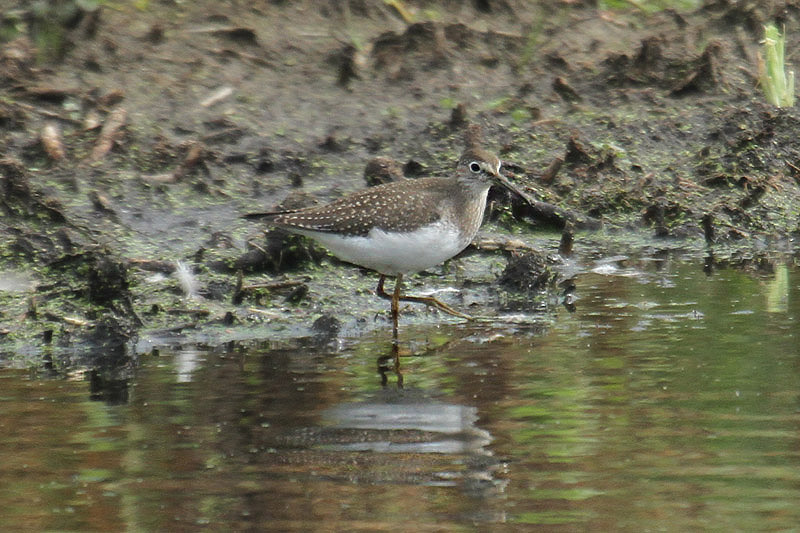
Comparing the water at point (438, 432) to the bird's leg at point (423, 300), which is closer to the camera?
the water at point (438, 432)

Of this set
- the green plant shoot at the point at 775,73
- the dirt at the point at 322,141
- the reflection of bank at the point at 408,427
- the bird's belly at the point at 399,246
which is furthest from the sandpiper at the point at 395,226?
the green plant shoot at the point at 775,73

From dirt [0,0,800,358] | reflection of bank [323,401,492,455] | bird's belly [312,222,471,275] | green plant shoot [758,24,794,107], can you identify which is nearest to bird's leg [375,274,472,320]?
dirt [0,0,800,358]

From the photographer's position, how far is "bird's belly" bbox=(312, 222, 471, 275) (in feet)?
27.4

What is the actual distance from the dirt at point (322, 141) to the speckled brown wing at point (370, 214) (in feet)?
1.79

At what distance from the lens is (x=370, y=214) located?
8.48 meters

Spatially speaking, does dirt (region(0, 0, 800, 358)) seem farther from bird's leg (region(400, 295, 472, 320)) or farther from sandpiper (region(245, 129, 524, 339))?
sandpiper (region(245, 129, 524, 339))

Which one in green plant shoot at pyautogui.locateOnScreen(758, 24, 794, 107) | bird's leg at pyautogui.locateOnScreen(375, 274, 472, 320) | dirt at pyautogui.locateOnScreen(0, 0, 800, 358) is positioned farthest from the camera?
green plant shoot at pyautogui.locateOnScreen(758, 24, 794, 107)

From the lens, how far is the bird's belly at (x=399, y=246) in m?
8.35

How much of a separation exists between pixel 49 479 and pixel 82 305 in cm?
295

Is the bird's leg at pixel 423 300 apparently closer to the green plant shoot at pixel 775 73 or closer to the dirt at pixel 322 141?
the dirt at pixel 322 141

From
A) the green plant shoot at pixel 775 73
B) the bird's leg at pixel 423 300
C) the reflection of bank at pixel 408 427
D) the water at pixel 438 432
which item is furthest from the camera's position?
the green plant shoot at pixel 775 73

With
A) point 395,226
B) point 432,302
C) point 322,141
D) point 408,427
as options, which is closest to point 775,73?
point 322,141

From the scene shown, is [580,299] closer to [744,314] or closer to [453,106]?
[744,314]

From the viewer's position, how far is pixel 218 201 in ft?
34.0
